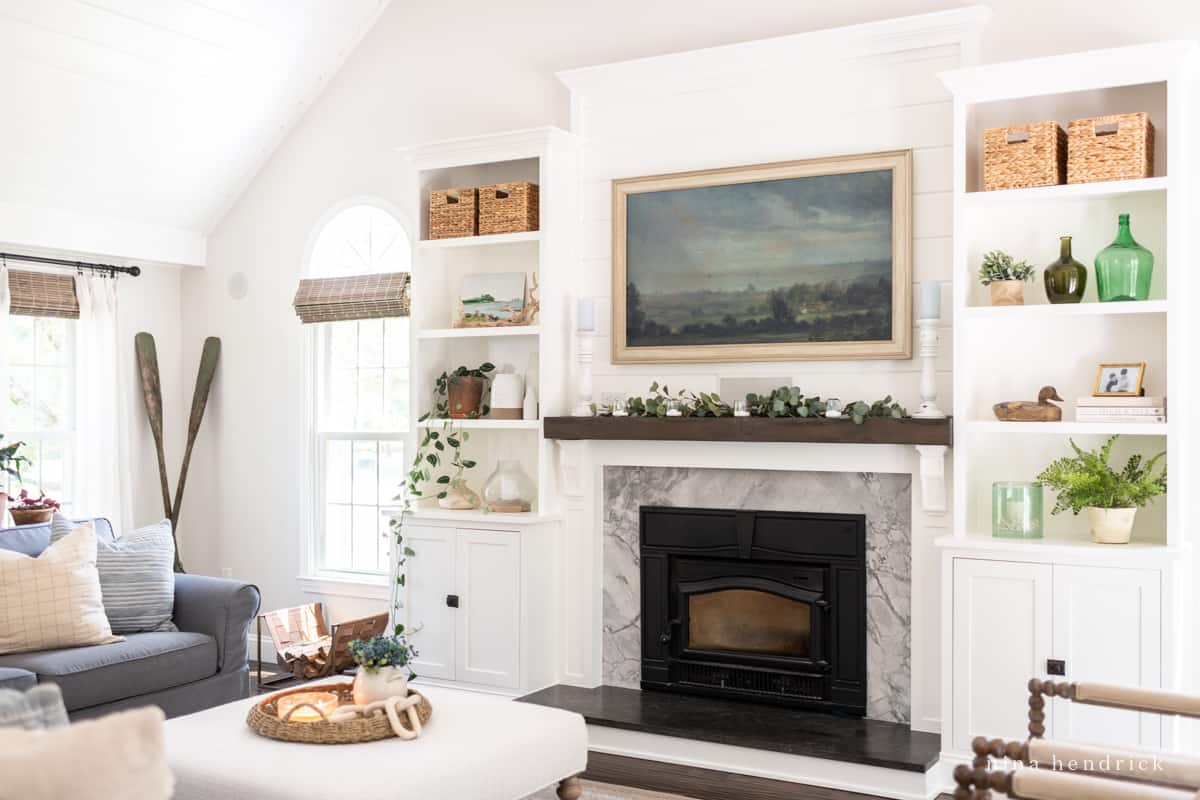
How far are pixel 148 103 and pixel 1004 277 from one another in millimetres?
4046

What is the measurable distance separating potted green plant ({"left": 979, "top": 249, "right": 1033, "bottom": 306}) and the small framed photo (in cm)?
37

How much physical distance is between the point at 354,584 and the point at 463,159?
2251 millimetres

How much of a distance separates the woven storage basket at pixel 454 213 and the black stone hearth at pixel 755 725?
2.11 m

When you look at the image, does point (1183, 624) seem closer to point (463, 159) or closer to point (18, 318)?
point (463, 159)

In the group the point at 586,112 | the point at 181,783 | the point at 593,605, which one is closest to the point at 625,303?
the point at 586,112

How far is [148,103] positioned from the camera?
5.59 m

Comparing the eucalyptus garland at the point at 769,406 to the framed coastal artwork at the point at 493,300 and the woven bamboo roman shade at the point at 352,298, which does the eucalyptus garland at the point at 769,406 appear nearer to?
the framed coastal artwork at the point at 493,300

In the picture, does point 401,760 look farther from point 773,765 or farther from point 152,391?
point 152,391

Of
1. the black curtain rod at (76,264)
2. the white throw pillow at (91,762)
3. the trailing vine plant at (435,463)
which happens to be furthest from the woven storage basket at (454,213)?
the white throw pillow at (91,762)

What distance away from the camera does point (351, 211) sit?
604 cm

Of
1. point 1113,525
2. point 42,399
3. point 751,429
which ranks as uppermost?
point 42,399

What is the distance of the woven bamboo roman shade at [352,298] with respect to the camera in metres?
5.73

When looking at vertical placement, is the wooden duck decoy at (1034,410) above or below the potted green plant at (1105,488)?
above

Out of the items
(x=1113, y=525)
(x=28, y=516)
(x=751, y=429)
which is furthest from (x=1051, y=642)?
(x=28, y=516)
